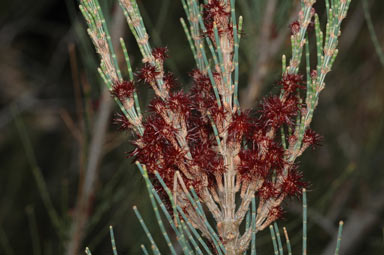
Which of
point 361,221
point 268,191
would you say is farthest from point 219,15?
point 361,221

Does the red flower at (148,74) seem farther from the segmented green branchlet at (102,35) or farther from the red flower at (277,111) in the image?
the red flower at (277,111)

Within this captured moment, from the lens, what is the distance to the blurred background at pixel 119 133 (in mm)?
2168

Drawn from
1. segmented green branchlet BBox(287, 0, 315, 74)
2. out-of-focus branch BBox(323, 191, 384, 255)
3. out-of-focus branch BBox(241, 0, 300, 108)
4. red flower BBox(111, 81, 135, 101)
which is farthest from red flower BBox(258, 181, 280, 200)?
out-of-focus branch BBox(323, 191, 384, 255)

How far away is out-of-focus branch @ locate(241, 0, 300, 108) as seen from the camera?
7.49ft

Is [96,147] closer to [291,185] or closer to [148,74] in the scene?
[148,74]

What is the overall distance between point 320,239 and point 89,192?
140cm

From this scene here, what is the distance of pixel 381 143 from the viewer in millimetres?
3168

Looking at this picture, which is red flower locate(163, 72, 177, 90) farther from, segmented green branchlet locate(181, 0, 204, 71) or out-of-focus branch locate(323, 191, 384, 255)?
out-of-focus branch locate(323, 191, 384, 255)

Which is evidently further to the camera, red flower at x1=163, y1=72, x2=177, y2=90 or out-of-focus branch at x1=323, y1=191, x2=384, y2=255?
out-of-focus branch at x1=323, y1=191, x2=384, y2=255

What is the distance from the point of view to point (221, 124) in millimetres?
1136

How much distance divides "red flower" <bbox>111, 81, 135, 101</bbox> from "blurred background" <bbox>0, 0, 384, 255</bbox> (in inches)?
10.3

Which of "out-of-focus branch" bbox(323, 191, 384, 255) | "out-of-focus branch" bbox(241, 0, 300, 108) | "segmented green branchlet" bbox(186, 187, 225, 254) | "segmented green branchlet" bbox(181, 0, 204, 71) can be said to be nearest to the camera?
"segmented green branchlet" bbox(186, 187, 225, 254)

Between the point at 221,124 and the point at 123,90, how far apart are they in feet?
0.74

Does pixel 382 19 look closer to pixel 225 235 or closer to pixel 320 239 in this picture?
pixel 320 239
